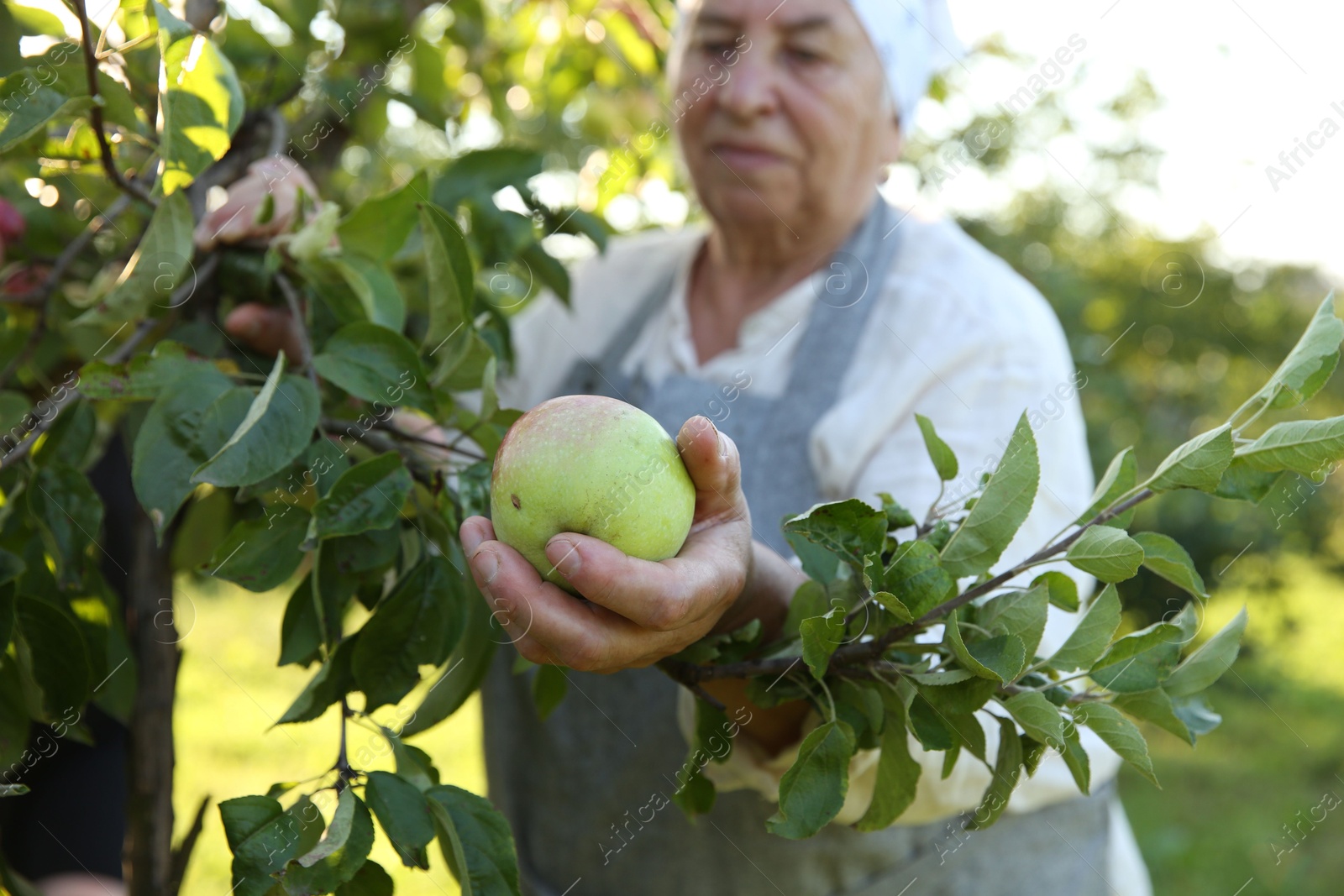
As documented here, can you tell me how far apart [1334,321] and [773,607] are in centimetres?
40

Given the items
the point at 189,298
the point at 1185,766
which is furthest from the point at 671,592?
the point at 1185,766

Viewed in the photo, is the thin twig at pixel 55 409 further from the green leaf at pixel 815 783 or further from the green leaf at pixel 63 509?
the green leaf at pixel 815 783

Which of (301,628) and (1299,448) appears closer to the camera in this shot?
(1299,448)

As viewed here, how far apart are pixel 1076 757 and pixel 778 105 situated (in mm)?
905

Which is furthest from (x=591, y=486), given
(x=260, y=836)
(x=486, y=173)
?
(x=486, y=173)

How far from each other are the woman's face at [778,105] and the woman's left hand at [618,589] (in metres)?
0.73

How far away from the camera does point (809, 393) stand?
4.15 ft

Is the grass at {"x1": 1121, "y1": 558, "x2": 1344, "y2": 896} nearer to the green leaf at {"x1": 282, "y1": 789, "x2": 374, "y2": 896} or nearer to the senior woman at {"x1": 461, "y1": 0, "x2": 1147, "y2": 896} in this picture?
the senior woman at {"x1": 461, "y1": 0, "x2": 1147, "y2": 896}

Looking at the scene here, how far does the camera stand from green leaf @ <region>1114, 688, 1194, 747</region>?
65 centimetres

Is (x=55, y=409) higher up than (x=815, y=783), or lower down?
higher up

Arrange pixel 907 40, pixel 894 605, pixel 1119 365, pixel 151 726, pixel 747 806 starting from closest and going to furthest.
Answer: pixel 894 605
pixel 151 726
pixel 747 806
pixel 907 40
pixel 1119 365

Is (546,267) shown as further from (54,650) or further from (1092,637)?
(1092,637)

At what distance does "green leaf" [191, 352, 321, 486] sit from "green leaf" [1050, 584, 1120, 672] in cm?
49

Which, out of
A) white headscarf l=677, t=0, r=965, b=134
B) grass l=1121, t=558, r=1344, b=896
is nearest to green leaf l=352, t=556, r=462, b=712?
white headscarf l=677, t=0, r=965, b=134
